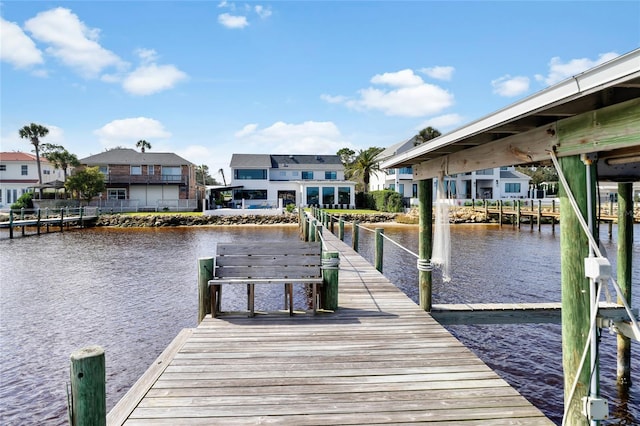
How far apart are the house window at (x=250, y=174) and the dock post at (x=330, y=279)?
49.4 metres

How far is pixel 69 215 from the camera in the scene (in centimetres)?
4197

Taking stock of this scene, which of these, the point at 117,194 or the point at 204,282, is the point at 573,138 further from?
the point at 117,194

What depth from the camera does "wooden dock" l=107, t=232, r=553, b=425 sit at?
363 cm

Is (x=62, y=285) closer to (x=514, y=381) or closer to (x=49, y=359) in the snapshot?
(x=49, y=359)

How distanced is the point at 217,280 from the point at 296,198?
49.5m

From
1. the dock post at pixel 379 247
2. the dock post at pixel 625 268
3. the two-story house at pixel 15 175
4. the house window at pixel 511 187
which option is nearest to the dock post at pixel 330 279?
the dock post at pixel 379 247

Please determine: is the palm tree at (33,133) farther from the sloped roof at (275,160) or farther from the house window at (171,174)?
the sloped roof at (275,160)

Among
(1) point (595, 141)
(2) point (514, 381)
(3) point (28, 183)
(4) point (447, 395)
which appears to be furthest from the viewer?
(3) point (28, 183)

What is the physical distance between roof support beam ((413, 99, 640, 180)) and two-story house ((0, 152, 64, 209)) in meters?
59.8

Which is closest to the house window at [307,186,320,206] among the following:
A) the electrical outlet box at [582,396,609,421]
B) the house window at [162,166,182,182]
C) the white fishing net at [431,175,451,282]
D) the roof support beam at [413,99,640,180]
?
the house window at [162,166,182,182]

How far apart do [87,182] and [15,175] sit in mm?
15890

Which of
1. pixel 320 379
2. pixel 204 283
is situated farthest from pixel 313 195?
pixel 320 379

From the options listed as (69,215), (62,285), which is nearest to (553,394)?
(62,285)

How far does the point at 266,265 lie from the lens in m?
6.82
